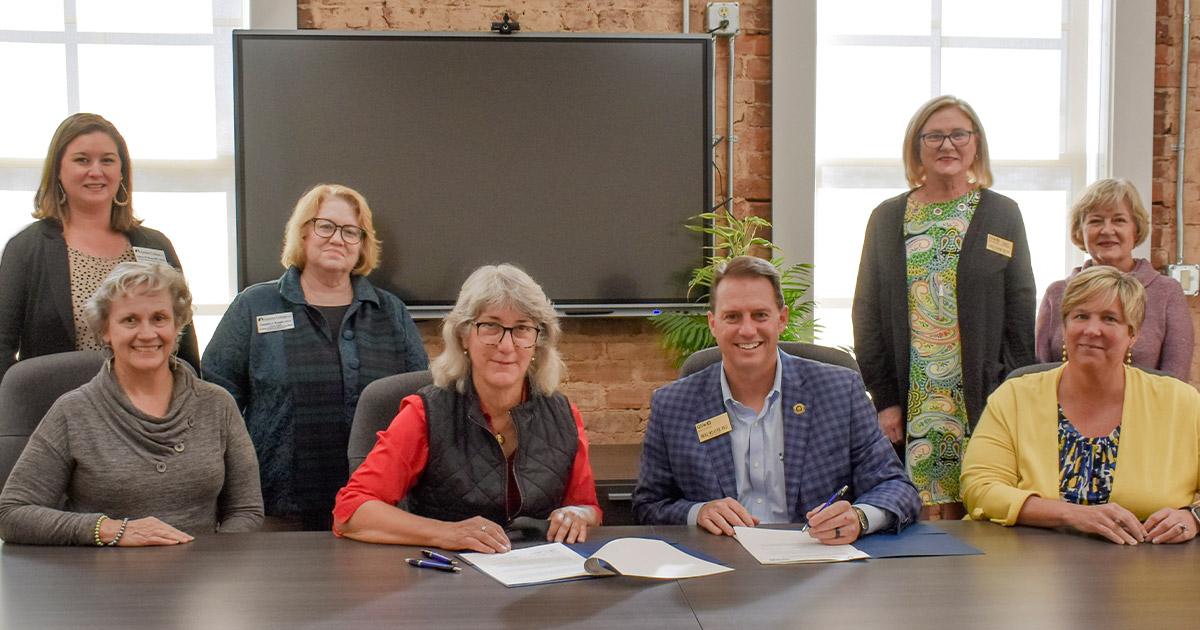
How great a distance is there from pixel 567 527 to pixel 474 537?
204 millimetres

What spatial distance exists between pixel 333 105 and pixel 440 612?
262cm

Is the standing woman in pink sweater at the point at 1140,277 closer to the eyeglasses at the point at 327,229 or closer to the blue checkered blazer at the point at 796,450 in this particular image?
the blue checkered blazer at the point at 796,450

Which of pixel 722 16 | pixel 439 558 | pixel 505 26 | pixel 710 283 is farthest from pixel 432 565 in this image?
pixel 722 16

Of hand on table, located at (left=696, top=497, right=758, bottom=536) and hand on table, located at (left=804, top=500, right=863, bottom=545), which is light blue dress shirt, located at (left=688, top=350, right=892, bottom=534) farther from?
hand on table, located at (left=804, top=500, right=863, bottom=545)

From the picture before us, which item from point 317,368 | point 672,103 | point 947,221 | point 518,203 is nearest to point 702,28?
point 672,103

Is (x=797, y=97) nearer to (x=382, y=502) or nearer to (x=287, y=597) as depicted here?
(x=382, y=502)

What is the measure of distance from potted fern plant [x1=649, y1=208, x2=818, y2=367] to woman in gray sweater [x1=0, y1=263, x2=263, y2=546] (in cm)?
187

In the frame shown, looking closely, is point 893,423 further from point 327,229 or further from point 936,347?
point 327,229

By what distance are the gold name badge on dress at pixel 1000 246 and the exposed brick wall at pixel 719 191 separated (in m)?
1.25

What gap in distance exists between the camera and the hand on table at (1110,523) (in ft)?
5.84

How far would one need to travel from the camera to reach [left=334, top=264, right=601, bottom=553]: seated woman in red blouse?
6.54 ft

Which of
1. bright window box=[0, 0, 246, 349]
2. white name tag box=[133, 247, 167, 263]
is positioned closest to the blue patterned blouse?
white name tag box=[133, 247, 167, 263]

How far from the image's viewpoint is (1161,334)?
113 inches

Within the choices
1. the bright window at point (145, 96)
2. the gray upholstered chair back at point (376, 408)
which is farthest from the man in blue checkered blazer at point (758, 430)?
the bright window at point (145, 96)
